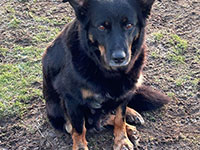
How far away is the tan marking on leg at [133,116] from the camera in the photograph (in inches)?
179

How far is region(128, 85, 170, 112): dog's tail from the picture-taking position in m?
4.65

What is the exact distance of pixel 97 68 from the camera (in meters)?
3.84

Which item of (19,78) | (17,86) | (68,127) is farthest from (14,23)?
(68,127)

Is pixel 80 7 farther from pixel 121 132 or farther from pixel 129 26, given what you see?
pixel 121 132

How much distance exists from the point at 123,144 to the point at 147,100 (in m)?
0.76

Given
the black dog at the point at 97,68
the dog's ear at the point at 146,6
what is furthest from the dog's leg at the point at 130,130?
the dog's ear at the point at 146,6

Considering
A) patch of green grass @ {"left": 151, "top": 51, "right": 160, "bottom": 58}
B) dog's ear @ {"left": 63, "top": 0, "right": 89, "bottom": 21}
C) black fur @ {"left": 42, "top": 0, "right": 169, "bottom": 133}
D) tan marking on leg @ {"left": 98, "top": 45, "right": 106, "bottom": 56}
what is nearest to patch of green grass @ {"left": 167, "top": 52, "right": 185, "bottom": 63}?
patch of green grass @ {"left": 151, "top": 51, "right": 160, "bottom": 58}

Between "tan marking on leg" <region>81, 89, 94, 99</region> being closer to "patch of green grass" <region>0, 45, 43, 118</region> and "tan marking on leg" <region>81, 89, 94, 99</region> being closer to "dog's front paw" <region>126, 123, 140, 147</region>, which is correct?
"dog's front paw" <region>126, 123, 140, 147</region>

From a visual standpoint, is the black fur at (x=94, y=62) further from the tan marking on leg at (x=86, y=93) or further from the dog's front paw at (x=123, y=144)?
the dog's front paw at (x=123, y=144)

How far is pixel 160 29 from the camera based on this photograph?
6137 mm

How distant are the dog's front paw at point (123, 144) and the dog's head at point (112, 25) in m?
1.04

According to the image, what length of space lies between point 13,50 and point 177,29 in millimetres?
2897

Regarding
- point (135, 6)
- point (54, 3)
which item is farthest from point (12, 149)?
point (54, 3)

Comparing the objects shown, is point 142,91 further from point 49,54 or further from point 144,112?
point 49,54
